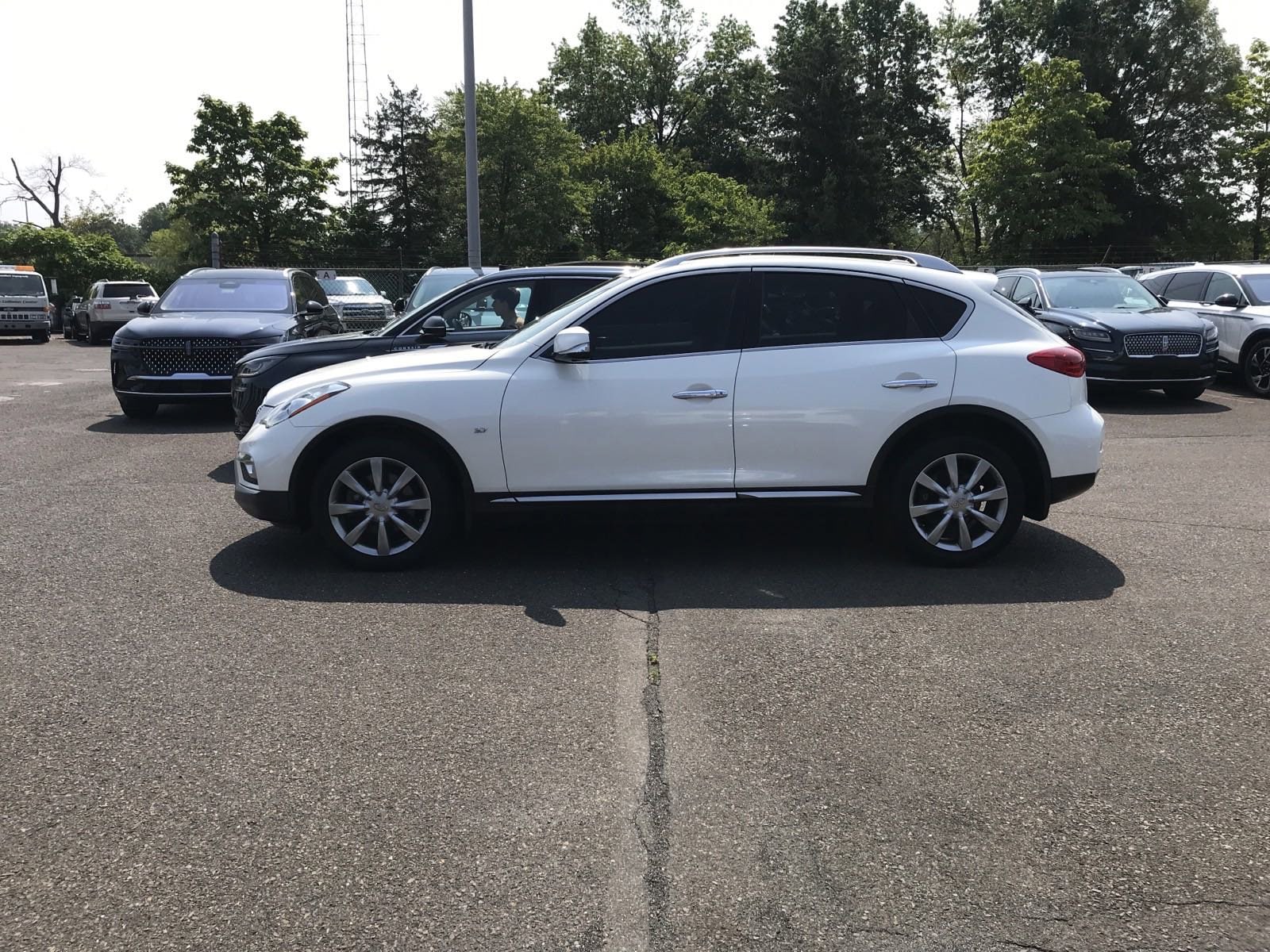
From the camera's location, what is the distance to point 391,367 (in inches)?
263

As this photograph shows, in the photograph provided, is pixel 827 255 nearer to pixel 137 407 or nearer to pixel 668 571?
pixel 668 571

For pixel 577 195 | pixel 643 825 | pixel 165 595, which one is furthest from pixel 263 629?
pixel 577 195

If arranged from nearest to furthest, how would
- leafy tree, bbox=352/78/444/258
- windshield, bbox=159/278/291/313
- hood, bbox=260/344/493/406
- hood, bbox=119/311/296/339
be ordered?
hood, bbox=260/344/493/406
hood, bbox=119/311/296/339
windshield, bbox=159/278/291/313
leafy tree, bbox=352/78/444/258

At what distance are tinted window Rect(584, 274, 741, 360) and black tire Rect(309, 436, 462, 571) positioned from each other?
111cm

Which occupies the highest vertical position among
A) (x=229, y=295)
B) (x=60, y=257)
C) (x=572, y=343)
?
(x=60, y=257)

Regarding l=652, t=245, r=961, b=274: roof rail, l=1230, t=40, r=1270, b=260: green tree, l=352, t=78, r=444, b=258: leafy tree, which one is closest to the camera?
l=652, t=245, r=961, b=274: roof rail

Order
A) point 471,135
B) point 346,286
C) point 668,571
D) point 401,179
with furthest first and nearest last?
point 401,179
point 346,286
point 471,135
point 668,571

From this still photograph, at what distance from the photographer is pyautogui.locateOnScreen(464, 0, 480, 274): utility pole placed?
18.9m

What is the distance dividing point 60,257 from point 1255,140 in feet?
152

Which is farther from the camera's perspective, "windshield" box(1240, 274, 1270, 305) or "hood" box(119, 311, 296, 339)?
"windshield" box(1240, 274, 1270, 305)

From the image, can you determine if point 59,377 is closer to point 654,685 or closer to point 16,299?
point 16,299

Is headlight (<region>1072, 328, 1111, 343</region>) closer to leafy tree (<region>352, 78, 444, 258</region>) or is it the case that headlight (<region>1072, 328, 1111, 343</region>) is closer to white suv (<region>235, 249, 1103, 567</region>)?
white suv (<region>235, 249, 1103, 567</region>)

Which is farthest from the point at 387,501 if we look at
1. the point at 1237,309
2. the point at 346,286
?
the point at 346,286

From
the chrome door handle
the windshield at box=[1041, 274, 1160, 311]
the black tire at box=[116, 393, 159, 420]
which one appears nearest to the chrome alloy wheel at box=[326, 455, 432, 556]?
the chrome door handle
